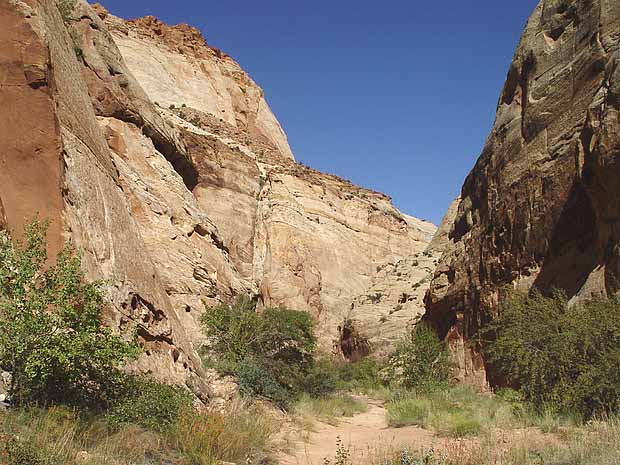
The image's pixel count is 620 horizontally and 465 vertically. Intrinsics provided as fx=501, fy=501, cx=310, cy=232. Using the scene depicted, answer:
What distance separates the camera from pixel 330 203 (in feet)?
137

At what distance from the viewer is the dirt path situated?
26.8 feet

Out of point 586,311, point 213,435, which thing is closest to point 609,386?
point 586,311

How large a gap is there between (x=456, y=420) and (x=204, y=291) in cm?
1190

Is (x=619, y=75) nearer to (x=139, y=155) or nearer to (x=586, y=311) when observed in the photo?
(x=586, y=311)

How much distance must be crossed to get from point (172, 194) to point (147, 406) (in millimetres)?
15462

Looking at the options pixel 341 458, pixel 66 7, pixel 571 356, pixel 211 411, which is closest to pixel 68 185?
pixel 211 411

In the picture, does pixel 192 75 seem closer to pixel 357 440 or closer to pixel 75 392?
pixel 357 440

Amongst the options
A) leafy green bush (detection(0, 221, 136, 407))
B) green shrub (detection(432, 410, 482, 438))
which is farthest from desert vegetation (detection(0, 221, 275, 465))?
green shrub (detection(432, 410, 482, 438))

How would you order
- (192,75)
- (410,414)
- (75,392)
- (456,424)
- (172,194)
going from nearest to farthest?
(75,392) < (456,424) < (410,414) < (172,194) < (192,75)

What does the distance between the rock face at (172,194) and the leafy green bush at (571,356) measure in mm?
7297

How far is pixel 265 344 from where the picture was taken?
1741 centimetres

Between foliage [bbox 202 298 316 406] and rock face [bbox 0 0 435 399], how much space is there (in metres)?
1.41

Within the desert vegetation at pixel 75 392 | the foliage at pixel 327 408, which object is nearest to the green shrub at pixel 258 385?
the foliage at pixel 327 408

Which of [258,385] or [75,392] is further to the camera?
[258,385]
